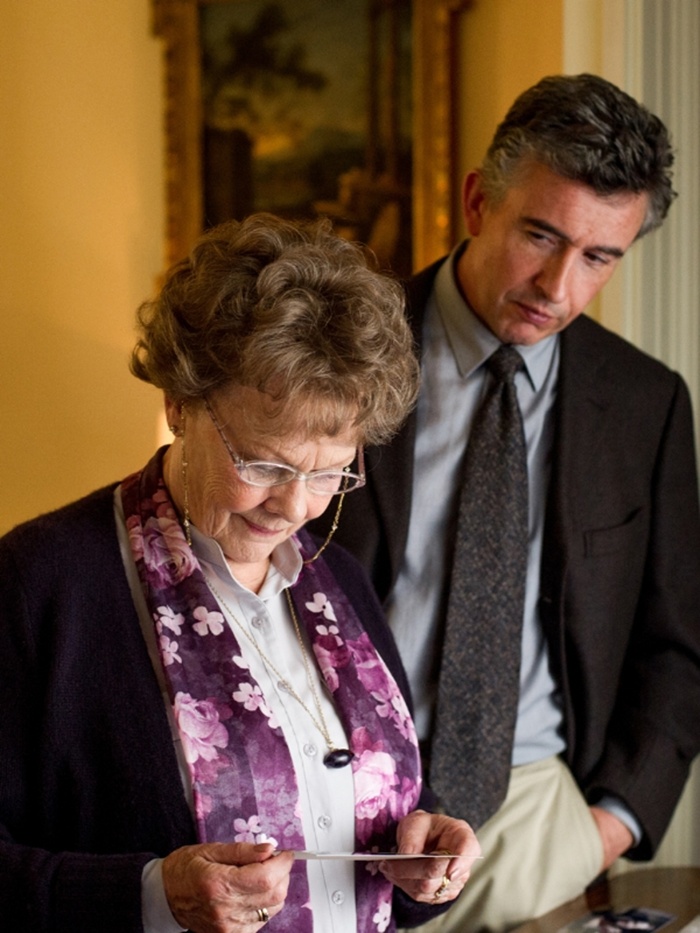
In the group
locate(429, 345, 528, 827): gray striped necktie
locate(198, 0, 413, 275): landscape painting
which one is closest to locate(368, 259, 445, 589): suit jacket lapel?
locate(429, 345, 528, 827): gray striped necktie

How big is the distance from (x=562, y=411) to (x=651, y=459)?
0.90ft

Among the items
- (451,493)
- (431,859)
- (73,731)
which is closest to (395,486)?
(451,493)

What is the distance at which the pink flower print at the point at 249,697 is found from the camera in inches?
73.4

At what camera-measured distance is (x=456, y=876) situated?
191cm

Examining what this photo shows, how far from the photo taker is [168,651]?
6.06ft

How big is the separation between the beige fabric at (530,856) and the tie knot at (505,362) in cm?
82

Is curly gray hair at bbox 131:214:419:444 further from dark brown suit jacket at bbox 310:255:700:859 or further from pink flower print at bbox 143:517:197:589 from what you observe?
dark brown suit jacket at bbox 310:255:700:859

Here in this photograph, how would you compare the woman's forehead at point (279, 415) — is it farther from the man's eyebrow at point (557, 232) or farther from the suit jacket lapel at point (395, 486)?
the man's eyebrow at point (557, 232)

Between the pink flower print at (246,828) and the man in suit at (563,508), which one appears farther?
the man in suit at (563,508)

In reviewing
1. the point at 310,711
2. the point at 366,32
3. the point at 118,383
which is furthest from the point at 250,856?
the point at 366,32

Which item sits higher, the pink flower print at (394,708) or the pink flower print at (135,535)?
the pink flower print at (135,535)

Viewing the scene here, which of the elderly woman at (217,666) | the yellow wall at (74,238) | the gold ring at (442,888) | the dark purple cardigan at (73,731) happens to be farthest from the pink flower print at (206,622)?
the yellow wall at (74,238)

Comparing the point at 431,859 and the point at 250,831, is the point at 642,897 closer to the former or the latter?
the point at 431,859

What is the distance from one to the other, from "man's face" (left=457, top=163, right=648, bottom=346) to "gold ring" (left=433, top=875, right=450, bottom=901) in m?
1.13
